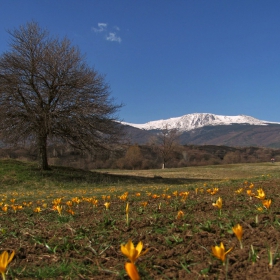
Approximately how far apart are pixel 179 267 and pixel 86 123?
18.7 metres

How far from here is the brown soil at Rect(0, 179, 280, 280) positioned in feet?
6.59

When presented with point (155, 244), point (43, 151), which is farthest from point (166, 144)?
point (155, 244)

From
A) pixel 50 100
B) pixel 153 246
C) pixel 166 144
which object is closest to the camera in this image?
pixel 153 246

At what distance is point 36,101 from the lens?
20.3m

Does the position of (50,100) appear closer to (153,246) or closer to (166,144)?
(153,246)

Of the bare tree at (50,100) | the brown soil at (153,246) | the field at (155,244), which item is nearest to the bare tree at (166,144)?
the bare tree at (50,100)

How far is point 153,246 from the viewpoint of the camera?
2.60m

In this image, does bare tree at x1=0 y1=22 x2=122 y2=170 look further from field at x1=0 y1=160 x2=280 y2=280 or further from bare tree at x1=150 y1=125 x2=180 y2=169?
bare tree at x1=150 y1=125 x2=180 y2=169

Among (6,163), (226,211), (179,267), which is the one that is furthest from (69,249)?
(6,163)

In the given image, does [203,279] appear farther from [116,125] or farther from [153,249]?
[116,125]

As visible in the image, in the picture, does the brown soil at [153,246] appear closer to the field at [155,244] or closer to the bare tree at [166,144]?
the field at [155,244]

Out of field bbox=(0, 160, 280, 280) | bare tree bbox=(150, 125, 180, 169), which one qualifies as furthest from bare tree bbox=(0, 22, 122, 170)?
bare tree bbox=(150, 125, 180, 169)

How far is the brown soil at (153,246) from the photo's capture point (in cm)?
201

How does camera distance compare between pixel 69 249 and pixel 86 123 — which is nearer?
pixel 69 249
